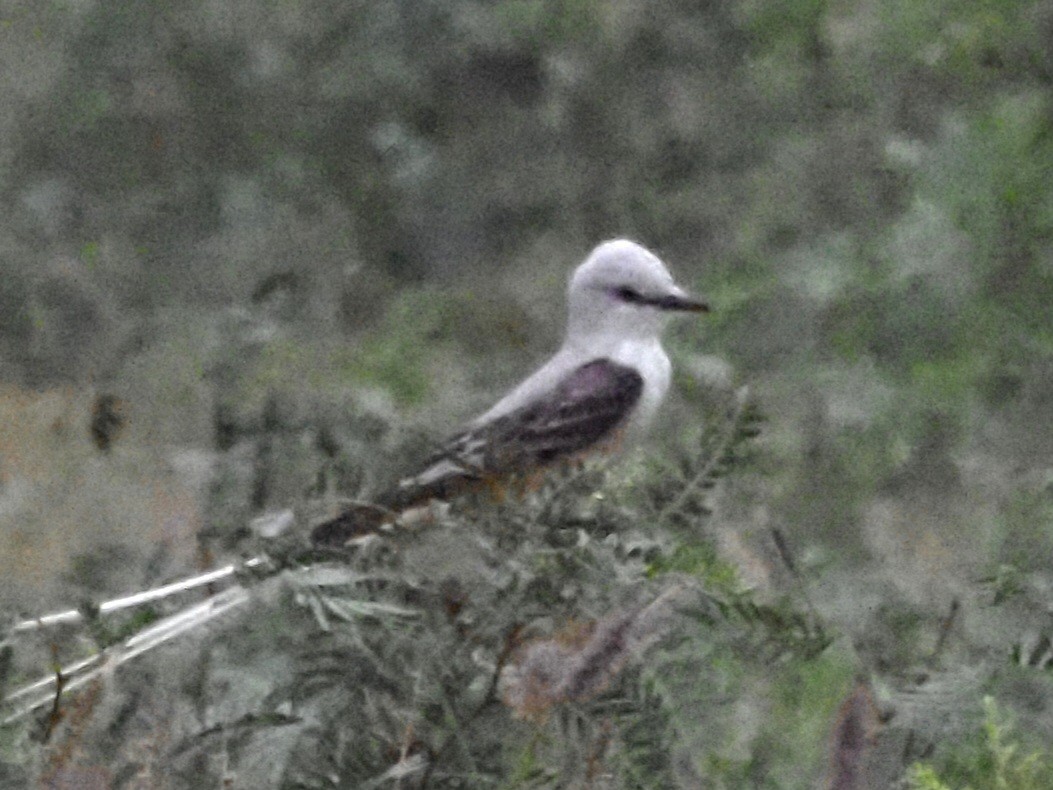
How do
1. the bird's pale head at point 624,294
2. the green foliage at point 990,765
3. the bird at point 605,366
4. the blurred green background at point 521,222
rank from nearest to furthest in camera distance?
the green foliage at point 990,765 → the bird at point 605,366 → the bird's pale head at point 624,294 → the blurred green background at point 521,222

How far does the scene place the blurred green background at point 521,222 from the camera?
4773 mm

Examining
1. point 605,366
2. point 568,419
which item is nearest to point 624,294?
point 605,366

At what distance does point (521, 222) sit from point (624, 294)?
253 cm

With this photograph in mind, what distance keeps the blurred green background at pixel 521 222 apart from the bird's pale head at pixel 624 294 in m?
0.24

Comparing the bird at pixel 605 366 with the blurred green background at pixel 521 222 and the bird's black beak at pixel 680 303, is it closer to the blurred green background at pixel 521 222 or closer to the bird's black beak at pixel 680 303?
the bird's black beak at pixel 680 303

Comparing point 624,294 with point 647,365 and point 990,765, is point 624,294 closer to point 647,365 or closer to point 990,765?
point 647,365

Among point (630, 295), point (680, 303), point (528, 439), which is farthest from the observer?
point (630, 295)

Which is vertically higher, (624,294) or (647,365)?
(624,294)

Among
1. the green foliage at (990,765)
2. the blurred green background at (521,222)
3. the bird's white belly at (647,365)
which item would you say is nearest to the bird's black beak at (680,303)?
the bird's white belly at (647,365)

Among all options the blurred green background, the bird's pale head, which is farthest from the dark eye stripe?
the blurred green background

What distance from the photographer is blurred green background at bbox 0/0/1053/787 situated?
4.77m

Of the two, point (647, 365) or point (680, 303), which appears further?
point (647, 365)

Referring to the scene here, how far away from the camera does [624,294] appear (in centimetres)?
415

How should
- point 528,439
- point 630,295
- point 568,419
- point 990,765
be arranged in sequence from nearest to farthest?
point 990,765, point 528,439, point 568,419, point 630,295
